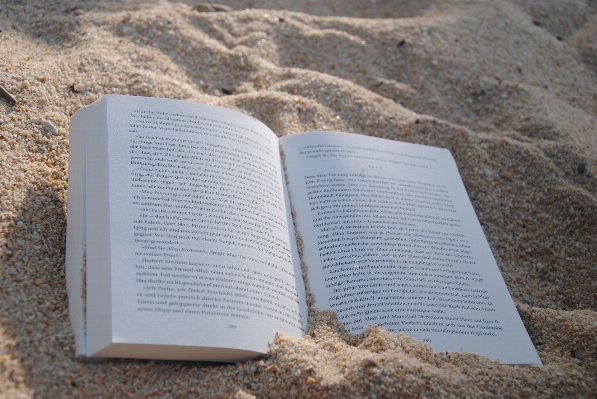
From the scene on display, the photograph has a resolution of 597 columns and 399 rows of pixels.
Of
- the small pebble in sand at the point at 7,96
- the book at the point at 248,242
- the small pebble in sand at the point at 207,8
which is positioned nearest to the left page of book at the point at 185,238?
the book at the point at 248,242

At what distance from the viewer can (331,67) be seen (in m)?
2.17

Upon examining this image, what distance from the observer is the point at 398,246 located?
1.50 m

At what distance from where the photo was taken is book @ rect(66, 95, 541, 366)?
45.5 inches

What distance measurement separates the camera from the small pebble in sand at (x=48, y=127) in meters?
1.51

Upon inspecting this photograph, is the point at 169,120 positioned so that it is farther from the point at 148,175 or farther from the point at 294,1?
the point at 294,1

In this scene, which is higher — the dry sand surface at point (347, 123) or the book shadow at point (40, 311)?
the dry sand surface at point (347, 123)

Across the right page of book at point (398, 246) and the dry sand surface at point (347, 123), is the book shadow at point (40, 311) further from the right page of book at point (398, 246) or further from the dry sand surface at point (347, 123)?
the right page of book at point (398, 246)

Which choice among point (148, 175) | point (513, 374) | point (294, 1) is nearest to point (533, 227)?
point (513, 374)

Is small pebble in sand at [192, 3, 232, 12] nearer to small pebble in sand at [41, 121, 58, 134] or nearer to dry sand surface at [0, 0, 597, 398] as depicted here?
dry sand surface at [0, 0, 597, 398]

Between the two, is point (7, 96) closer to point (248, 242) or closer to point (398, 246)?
point (248, 242)

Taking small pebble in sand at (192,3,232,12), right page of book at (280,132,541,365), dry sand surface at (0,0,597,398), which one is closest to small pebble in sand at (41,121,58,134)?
dry sand surface at (0,0,597,398)

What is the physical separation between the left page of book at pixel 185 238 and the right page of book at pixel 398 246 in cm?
10

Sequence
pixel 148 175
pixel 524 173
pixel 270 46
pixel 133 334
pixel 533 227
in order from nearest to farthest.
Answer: pixel 133 334
pixel 148 175
pixel 533 227
pixel 524 173
pixel 270 46

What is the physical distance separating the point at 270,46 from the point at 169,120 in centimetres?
85
